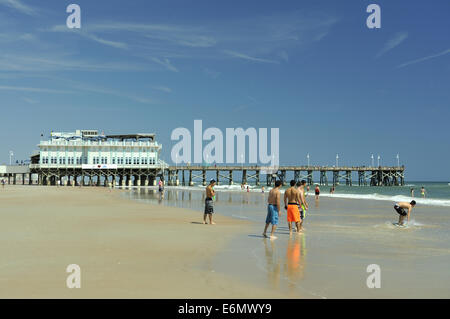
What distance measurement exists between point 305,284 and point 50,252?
504 centimetres

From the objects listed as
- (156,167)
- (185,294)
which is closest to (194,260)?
(185,294)

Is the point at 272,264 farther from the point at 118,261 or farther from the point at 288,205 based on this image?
the point at 288,205

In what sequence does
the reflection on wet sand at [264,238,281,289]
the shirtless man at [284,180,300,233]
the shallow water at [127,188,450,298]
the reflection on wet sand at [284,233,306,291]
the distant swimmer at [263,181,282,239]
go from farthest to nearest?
the shirtless man at [284,180,300,233], the distant swimmer at [263,181,282,239], the reflection on wet sand at [284,233,306,291], the reflection on wet sand at [264,238,281,289], the shallow water at [127,188,450,298]

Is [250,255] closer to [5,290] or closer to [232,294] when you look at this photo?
[232,294]

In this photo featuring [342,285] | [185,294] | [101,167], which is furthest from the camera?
[101,167]

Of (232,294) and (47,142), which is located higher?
(47,142)

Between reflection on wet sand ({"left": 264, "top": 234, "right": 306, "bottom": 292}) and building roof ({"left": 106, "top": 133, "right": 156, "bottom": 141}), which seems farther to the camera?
building roof ({"left": 106, "top": 133, "right": 156, "bottom": 141})

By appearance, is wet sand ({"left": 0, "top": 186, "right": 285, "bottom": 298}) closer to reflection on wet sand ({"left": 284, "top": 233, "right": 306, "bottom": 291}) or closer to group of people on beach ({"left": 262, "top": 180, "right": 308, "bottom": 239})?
reflection on wet sand ({"left": 284, "top": 233, "right": 306, "bottom": 291})

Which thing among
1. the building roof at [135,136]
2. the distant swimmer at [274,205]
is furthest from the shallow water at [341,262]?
the building roof at [135,136]

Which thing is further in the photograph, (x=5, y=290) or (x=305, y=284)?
(x=305, y=284)

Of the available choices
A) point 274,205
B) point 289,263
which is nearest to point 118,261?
point 289,263

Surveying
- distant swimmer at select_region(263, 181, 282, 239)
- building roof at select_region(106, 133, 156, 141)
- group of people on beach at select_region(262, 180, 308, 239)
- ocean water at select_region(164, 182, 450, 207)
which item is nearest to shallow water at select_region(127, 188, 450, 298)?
group of people on beach at select_region(262, 180, 308, 239)

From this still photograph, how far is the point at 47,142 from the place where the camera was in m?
73.1

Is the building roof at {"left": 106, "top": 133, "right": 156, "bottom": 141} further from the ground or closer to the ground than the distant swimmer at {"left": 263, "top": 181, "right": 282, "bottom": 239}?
further from the ground
